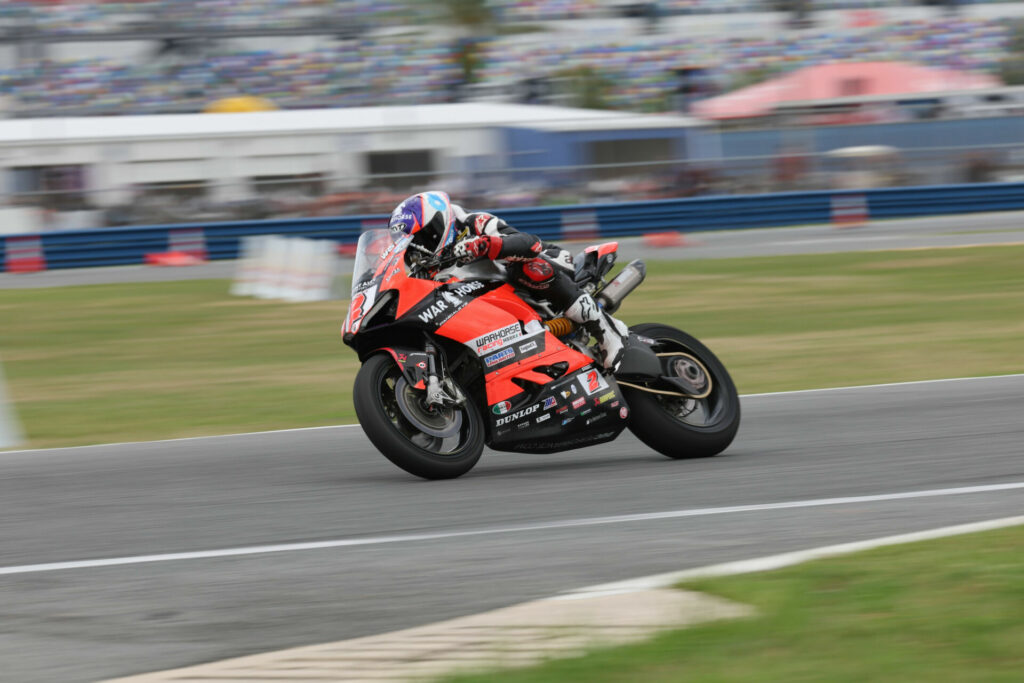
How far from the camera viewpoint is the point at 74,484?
6652mm

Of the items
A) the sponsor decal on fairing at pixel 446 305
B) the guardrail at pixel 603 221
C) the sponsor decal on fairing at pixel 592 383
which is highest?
the sponsor decal on fairing at pixel 446 305

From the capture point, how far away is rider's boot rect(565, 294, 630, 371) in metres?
6.57

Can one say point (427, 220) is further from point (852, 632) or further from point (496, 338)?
point (852, 632)

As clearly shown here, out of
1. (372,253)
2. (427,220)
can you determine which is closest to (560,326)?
(427,220)

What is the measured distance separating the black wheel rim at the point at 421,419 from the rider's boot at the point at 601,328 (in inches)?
32.0

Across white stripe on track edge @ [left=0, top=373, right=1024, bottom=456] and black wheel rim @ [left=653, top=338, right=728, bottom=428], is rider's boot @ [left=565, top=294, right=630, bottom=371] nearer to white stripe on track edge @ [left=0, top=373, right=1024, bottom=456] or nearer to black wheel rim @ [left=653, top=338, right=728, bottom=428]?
black wheel rim @ [left=653, top=338, right=728, bottom=428]

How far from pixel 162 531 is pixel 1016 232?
19.9 m

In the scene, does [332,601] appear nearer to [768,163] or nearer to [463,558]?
[463,558]

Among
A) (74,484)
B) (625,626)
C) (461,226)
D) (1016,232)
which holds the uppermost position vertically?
(461,226)

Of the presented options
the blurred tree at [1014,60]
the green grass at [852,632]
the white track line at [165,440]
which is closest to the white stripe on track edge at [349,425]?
the white track line at [165,440]

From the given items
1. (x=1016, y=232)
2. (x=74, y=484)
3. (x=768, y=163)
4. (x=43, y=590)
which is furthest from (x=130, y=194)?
(x=43, y=590)

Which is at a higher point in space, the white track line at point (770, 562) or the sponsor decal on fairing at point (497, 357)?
the sponsor decal on fairing at point (497, 357)

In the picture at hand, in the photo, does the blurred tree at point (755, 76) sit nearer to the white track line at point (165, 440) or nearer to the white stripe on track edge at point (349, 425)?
the white stripe on track edge at point (349, 425)

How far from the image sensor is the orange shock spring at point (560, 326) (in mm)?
6625
